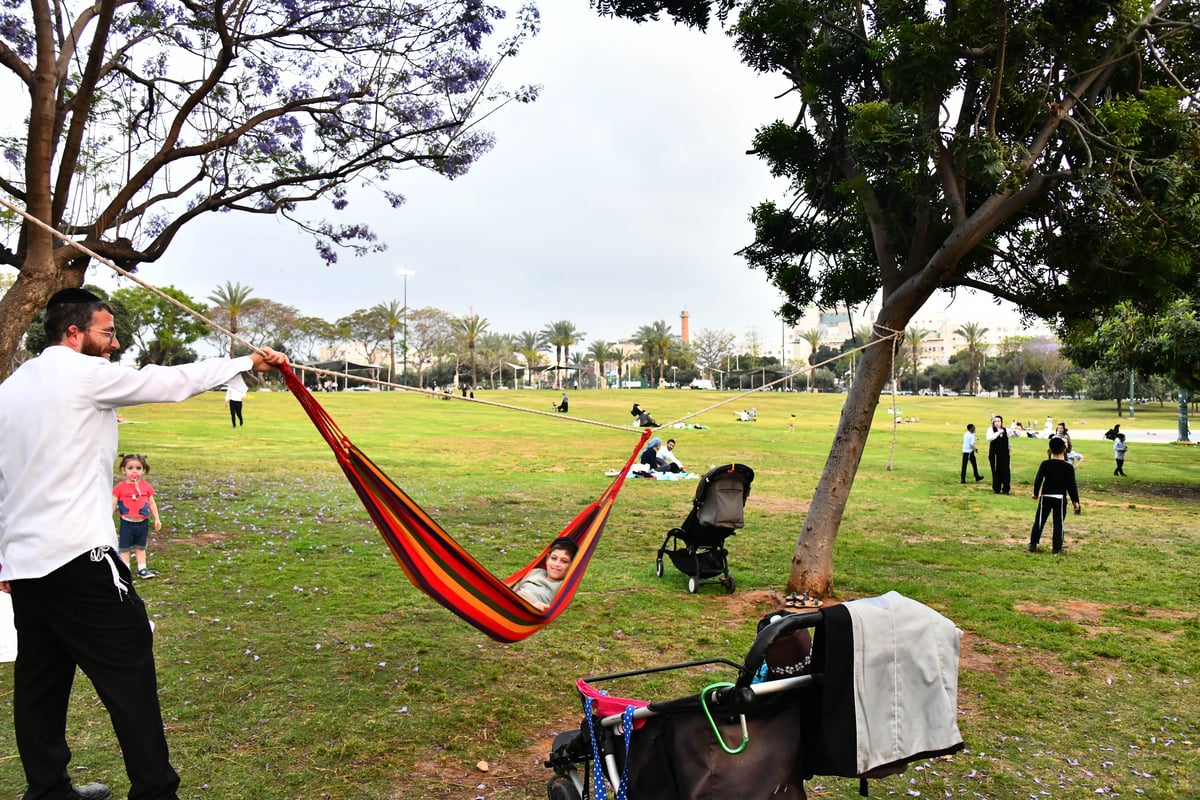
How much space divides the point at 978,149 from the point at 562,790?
437 centimetres

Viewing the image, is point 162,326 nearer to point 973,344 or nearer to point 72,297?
point 72,297

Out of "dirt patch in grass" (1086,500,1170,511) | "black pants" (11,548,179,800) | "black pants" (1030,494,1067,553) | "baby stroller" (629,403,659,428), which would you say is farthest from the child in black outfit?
"black pants" (11,548,179,800)

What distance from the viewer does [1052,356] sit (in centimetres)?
7294

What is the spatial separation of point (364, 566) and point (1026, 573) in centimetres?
655

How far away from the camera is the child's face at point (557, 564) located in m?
4.81

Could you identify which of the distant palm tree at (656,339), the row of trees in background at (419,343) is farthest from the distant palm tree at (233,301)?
the distant palm tree at (656,339)

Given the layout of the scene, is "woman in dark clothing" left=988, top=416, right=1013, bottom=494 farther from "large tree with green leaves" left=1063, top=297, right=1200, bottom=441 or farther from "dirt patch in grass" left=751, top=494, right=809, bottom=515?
"dirt patch in grass" left=751, top=494, right=809, bottom=515

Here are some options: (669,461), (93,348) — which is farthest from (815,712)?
(669,461)

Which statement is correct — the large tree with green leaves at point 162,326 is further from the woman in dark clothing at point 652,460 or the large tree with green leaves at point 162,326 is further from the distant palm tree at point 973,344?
the distant palm tree at point 973,344

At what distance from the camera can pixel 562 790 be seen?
268 cm

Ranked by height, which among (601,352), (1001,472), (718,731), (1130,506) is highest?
(601,352)

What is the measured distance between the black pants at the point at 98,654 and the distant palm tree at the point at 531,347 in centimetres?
8045

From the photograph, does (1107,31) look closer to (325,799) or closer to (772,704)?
(772,704)

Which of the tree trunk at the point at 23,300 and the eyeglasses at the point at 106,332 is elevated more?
the tree trunk at the point at 23,300
